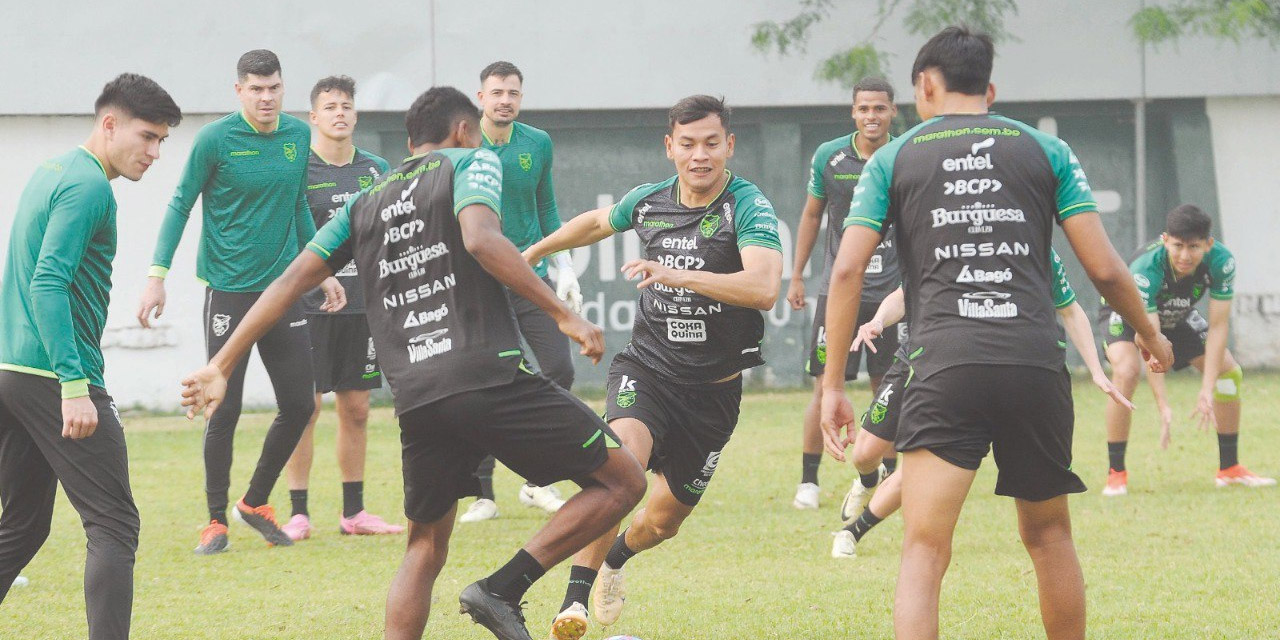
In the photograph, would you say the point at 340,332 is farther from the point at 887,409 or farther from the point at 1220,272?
the point at 1220,272

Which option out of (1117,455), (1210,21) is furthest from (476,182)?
(1210,21)

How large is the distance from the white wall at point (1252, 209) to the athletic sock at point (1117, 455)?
34.9ft

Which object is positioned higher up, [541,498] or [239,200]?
[239,200]

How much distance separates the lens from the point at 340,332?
361 inches

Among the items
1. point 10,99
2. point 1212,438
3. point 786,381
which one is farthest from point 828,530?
point 10,99

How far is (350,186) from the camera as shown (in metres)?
9.17

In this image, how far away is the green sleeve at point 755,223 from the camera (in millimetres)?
6078

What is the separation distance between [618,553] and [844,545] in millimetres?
1706

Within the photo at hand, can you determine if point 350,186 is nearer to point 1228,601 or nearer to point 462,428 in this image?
point 462,428

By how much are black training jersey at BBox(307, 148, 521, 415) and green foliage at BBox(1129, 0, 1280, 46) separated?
48.0 ft

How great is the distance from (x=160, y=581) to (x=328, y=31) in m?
11.2

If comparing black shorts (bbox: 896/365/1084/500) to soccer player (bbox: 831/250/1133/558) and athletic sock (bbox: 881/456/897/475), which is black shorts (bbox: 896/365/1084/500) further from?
athletic sock (bbox: 881/456/897/475)

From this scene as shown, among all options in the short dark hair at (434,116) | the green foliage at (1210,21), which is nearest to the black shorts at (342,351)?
the short dark hair at (434,116)

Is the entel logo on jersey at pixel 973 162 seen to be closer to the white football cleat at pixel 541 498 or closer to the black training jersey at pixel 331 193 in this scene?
the black training jersey at pixel 331 193
